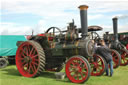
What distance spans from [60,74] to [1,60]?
14.6 feet

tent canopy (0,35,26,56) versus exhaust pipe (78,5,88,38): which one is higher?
exhaust pipe (78,5,88,38)

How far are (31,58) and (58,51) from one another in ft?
3.62

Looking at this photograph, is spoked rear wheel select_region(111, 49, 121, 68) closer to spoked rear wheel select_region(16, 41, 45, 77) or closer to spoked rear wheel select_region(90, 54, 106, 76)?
spoked rear wheel select_region(90, 54, 106, 76)

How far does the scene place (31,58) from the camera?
6.48 metres

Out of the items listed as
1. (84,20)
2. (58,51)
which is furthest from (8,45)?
(84,20)

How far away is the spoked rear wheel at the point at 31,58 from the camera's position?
6.18 meters

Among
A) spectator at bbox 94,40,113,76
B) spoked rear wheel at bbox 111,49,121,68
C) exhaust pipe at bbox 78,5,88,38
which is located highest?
exhaust pipe at bbox 78,5,88,38

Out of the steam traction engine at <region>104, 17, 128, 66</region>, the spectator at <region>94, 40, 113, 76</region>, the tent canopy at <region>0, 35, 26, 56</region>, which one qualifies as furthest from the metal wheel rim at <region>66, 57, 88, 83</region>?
the tent canopy at <region>0, 35, 26, 56</region>

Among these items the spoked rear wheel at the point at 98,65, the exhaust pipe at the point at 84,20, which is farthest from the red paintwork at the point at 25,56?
the spoked rear wheel at the point at 98,65

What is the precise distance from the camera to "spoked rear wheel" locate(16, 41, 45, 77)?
618cm

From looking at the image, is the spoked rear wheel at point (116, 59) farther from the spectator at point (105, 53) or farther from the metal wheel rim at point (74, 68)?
the metal wheel rim at point (74, 68)

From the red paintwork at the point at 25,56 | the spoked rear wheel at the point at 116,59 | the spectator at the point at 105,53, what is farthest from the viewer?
the spoked rear wheel at the point at 116,59

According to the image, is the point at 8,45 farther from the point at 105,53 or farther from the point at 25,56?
the point at 105,53

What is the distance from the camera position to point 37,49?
6.23 m
